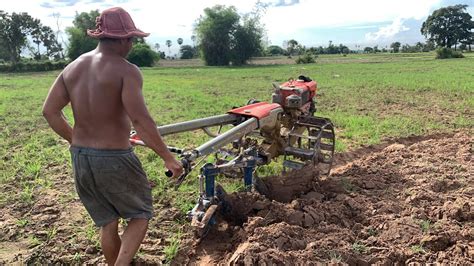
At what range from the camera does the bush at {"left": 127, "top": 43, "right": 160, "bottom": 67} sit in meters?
51.1

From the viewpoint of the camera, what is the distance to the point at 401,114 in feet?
35.1

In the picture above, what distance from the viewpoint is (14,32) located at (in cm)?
5966

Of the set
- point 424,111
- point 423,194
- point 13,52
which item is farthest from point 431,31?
point 423,194

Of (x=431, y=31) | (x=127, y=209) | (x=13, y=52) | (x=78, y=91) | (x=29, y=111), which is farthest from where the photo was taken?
(x=431, y=31)

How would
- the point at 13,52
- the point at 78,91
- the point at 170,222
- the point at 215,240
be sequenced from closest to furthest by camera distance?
the point at 78,91
the point at 215,240
the point at 170,222
the point at 13,52

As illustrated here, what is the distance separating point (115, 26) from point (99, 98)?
488 millimetres

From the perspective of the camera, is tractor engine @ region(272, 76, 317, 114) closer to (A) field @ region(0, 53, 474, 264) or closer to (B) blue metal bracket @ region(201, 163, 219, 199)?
(A) field @ region(0, 53, 474, 264)

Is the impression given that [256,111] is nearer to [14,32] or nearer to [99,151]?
[99,151]

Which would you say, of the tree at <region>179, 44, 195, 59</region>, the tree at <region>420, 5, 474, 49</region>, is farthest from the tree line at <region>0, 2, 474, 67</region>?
the tree at <region>179, 44, 195, 59</region>

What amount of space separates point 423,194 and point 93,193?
3390 millimetres

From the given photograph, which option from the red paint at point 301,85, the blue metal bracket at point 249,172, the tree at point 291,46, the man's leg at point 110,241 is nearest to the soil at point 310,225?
the blue metal bracket at point 249,172

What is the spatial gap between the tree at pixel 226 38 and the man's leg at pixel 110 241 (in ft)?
157

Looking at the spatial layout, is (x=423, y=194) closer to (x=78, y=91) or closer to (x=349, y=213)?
(x=349, y=213)

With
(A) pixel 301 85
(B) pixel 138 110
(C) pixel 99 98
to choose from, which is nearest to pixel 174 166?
(B) pixel 138 110
